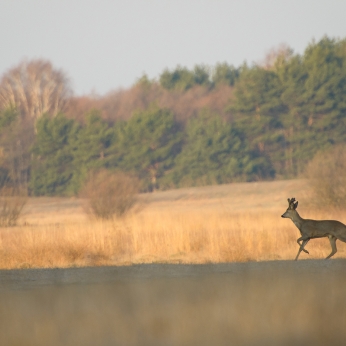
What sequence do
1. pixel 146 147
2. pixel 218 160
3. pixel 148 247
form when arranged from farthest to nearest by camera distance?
pixel 146 147 < pixel 218 160 < pixel 148 247

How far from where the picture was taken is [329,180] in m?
32.8

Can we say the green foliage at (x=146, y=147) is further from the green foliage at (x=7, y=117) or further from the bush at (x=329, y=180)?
the bush at (x=329, y=180)

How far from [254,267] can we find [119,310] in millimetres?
5757

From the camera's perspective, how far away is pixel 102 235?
2134cm

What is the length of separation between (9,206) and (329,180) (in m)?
11.8

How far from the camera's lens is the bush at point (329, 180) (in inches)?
1267

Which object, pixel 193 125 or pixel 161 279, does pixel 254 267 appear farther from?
pixel 193 125

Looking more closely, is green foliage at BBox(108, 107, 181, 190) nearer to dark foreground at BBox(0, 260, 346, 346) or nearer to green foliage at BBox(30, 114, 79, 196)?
green foliage at BBox(30, 114, 79, 196)

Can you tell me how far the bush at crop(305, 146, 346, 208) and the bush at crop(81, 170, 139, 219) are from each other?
681 centimetres

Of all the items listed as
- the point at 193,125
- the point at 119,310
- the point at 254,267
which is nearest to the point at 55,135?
the point at 193,125

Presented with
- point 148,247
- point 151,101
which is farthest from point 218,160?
point 148,247

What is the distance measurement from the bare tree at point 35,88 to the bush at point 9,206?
53456mm

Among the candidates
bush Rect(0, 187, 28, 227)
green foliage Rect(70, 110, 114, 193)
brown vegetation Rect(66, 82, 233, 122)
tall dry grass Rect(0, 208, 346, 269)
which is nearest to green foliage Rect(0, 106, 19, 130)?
brown vegetation Rect(66, 82, 233, 122)

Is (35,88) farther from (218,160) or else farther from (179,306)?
(179,306)
